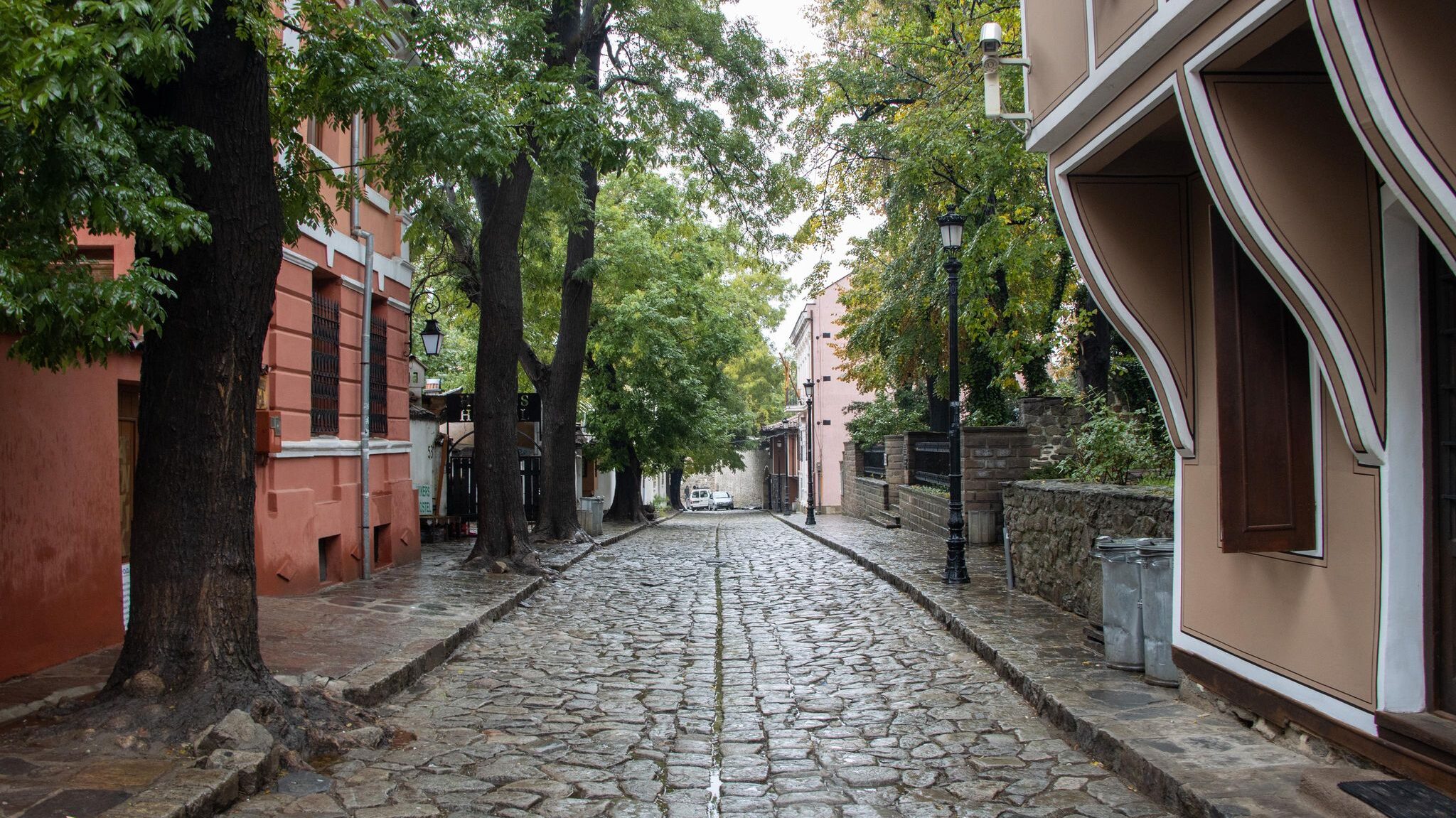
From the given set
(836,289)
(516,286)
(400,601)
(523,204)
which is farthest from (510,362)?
(836,289)

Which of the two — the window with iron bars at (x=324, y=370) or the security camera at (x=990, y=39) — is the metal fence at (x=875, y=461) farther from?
the security camera at (x=990, y=39)

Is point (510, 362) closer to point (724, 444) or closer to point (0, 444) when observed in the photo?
point (0, 444)

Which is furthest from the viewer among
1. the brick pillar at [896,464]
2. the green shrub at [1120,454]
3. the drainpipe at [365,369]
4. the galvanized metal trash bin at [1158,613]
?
the brick pillar at [896,464]

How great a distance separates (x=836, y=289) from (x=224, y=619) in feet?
143

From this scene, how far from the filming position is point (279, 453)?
35.6 ft

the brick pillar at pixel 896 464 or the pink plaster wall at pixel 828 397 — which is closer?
the brick pillar at pixel 896 464

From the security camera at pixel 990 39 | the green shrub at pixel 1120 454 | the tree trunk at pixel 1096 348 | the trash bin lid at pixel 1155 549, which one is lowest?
the trash bin lid at pixel 1155 549

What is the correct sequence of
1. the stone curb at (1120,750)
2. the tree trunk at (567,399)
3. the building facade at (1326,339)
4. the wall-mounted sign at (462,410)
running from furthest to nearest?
the wall-mounted sign at (462,410), the tree trunk at (567,399), the stone curb at (1120,750), the building facade at (1326,339)

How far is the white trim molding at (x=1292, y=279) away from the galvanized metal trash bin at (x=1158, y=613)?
2.30 meters

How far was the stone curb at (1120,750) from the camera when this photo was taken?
15.2 ft

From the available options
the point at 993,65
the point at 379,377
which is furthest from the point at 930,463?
the point at 993,65

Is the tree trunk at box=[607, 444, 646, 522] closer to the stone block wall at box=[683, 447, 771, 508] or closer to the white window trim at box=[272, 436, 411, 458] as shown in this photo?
the white window trim at box=[272, 436, 411, 458]

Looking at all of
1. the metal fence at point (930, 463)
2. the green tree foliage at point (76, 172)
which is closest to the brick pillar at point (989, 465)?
the metal fence at point (930, 463)

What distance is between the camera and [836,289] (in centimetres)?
4803
